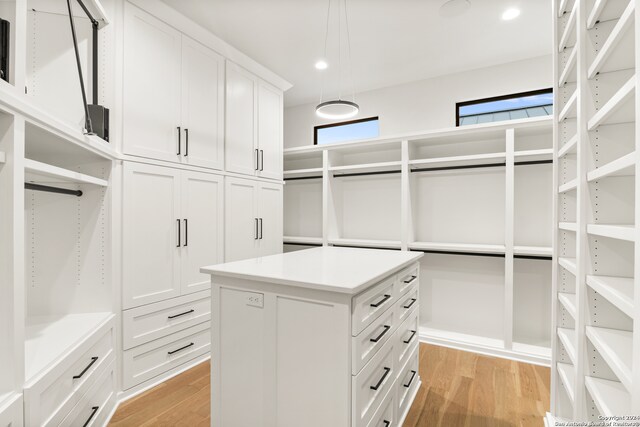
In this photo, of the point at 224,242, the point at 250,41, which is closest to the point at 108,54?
the point at 250,41

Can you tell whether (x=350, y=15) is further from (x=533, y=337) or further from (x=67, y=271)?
(x=533, y=337)

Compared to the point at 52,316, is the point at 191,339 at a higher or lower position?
lower

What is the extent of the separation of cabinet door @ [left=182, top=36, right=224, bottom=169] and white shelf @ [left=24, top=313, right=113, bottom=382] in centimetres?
136

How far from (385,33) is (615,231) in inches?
105

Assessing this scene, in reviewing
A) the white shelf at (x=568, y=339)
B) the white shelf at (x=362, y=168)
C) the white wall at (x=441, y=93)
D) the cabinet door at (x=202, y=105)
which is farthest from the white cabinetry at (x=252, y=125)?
Result: the white shelf at (x=568, y=339)

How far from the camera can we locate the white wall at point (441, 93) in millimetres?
3262

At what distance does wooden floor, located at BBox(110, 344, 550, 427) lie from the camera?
1.96 metres

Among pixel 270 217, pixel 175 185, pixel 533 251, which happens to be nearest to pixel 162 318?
pixel 175 185

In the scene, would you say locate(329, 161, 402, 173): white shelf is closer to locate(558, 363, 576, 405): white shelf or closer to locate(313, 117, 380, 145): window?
locate(313, 117, 380, 145): window

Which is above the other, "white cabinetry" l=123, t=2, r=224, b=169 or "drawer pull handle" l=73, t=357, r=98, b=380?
"white cabinetry" l=123, t=2, r=224, b=169

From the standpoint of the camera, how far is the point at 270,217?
142 inches

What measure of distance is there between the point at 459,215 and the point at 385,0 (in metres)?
2.28

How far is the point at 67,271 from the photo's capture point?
192 cm

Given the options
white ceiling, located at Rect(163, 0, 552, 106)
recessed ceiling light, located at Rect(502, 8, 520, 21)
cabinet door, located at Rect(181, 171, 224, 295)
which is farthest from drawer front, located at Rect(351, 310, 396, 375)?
recessed ceiling light, located at Rect(502, 8, 520, 21)
